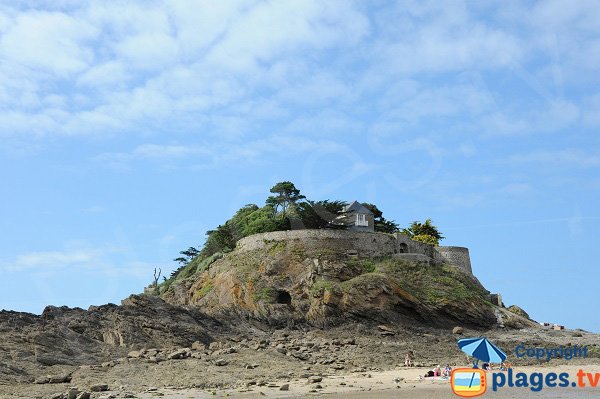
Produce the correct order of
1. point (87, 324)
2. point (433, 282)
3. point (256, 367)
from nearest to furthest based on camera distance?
point (256, 367), point (87, 324), point (433, 282)

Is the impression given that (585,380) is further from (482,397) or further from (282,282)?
(282,282)

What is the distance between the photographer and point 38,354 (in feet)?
92.3

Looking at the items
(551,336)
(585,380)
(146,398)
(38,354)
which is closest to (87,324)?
(38,354)

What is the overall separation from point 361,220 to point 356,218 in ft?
1.73

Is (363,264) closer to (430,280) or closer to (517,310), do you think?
(430,280)

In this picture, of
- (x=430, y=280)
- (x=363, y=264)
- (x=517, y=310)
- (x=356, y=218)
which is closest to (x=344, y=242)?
(x=363, y=264)

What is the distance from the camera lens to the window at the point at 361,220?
55.2 meters

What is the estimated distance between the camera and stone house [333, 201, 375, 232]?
54750 millimetres

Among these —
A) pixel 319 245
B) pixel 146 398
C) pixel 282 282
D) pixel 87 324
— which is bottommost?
pixel 146 398

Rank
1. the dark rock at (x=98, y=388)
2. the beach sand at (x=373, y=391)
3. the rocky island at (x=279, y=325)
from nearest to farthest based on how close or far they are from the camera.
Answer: the beach sand at (x=373, y=391) < the dark rock at (x=98, y=388) < the rocky island at (x=279, y=325)

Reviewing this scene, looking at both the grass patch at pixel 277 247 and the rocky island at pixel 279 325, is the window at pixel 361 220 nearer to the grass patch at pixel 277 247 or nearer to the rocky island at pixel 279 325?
the rocky island at pixel 279 325

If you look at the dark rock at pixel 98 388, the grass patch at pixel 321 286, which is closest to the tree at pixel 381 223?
the grass patch at pixel 321 286

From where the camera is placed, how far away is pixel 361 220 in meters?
55.4

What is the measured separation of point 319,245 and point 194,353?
62.7 feet
